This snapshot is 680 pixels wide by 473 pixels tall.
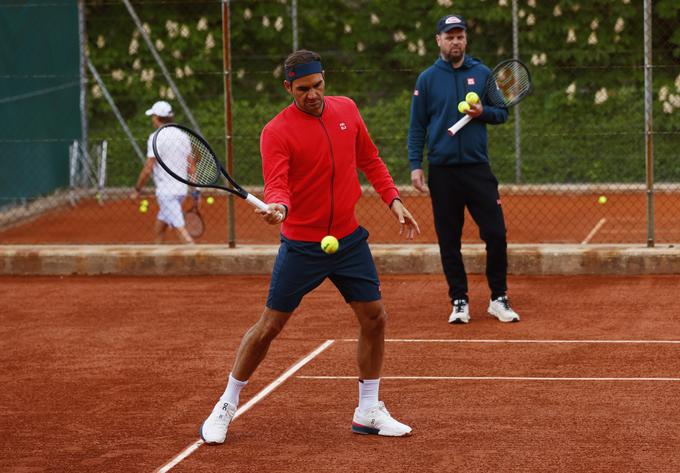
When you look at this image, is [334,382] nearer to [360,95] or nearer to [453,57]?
[453,57]

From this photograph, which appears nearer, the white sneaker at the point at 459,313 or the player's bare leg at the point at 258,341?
the player's bare leg at the point at 258,341

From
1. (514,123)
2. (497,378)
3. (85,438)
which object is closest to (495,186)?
(497,378)

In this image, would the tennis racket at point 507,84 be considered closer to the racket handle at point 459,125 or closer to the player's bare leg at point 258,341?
the racket handle at point 459,125

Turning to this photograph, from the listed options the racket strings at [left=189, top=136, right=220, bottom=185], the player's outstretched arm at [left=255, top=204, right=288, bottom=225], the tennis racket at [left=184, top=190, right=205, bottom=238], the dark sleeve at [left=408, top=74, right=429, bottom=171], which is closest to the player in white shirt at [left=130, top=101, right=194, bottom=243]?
the tennis racket at [left=184, top=190, right=205, bottom=238]

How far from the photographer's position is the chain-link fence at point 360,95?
1723cm

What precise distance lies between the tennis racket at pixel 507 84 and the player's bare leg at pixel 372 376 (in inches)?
134

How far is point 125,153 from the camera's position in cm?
1959

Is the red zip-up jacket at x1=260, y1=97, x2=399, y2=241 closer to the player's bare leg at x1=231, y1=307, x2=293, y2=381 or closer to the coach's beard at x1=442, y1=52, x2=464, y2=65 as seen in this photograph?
the player's bare leg at x1=231, y1=307, x2=293, y2=381

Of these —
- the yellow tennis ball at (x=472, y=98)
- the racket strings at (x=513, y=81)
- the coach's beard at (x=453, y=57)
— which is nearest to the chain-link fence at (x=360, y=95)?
the racket strings at (x=513, y=81)

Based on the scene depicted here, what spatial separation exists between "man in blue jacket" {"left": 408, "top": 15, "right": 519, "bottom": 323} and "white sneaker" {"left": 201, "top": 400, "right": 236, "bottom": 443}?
3352mm

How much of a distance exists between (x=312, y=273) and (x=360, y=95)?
42.1ft

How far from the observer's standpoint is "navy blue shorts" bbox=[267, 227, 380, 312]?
6.77 metres

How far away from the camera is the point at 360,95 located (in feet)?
63.7

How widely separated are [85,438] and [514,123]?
1244 centimetres
